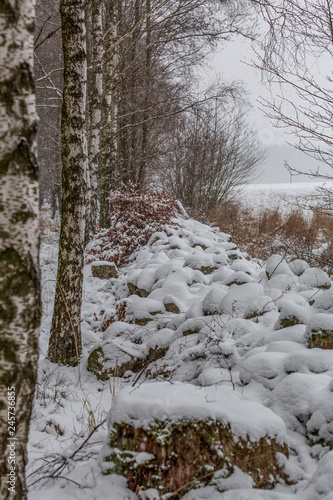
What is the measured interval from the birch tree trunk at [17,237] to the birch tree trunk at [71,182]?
6.41 feet

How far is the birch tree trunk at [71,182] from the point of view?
10.0 ft

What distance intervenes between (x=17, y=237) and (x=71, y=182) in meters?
2.33

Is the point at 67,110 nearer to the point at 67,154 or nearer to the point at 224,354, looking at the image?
the point at 67,154

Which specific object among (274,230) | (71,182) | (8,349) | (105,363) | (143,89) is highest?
(143,89)

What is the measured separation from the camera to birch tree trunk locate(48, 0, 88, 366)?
10.0ft

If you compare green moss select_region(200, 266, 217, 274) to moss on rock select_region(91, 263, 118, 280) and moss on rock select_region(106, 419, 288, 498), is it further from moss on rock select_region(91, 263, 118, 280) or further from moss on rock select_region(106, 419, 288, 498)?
moss on rock select_region(106, 419, 288, 498)

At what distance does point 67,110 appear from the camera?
10.3ft

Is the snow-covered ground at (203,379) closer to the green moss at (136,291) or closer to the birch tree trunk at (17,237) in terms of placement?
the green moss at (136,291)

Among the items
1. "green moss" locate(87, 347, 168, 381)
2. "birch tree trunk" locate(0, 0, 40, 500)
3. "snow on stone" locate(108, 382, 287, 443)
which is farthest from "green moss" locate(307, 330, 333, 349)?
"birch tree trunk" locate(0, 0, 40, 500)

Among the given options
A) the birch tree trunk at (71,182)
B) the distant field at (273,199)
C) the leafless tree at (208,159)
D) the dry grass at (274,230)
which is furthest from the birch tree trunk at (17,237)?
the leafless tree at (208,159)

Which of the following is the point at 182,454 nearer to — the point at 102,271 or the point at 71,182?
the point at 71,182

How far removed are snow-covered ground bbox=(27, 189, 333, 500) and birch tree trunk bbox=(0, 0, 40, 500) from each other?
48 cm

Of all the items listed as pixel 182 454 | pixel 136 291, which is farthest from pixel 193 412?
pixel 136 291

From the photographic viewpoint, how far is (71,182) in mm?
3211
